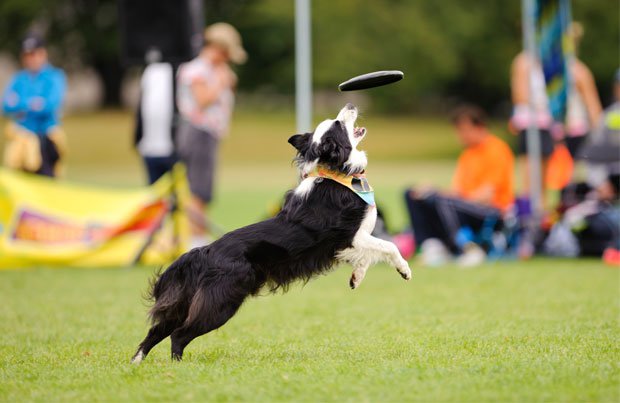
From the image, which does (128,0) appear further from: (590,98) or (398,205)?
(398,205)

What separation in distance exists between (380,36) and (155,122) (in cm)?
2968

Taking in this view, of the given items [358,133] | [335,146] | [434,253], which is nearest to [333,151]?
[335,146]

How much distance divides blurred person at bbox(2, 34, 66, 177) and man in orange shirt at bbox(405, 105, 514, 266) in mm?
4435

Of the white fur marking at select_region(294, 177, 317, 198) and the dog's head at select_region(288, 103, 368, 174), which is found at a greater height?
the dog's head at select_region(288, 103, 368, 174)

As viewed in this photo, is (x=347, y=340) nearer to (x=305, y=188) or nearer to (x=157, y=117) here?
(x=305, y=188)

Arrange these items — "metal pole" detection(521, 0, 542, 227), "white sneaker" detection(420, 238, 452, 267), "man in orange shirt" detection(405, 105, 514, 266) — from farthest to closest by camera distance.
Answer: "metal pole" detection(521, 0, 542, 227) < "white sneaker" detection(420, 238, 452, 267) < "man in orange shirt" detection(405, 105, 514, 266)

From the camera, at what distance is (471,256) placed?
33.9 ft

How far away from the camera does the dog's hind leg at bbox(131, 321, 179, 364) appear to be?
5.58m

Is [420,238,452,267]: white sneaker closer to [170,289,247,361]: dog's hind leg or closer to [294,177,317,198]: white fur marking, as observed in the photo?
[294,177,317,198]: white fur marking

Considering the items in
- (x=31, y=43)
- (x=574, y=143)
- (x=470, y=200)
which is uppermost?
(x=31, y=43)

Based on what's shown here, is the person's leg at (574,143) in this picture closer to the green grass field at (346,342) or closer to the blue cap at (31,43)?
the green grass field at (346,342)

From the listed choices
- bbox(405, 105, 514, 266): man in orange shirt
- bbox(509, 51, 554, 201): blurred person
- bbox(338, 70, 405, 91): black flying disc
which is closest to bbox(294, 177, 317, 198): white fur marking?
bbox(338, 70, 405, 91): black flying disc

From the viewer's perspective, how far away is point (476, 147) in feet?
34.7

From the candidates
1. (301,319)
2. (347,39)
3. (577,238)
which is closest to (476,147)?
(577,238)
